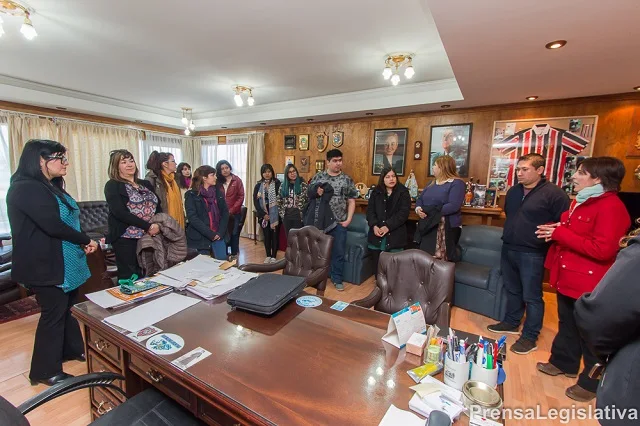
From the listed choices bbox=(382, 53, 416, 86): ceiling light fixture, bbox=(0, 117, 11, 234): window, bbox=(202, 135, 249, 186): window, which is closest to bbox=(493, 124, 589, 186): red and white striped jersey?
bbox=(382, 53, 416, 86): ceiling light fixture

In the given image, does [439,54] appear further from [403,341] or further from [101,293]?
[101,293]

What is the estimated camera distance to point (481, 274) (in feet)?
9.23

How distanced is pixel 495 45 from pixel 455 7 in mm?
623

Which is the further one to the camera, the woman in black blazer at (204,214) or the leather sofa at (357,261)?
the leather sofa at (357,261)

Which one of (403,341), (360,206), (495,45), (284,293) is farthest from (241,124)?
(403,341)

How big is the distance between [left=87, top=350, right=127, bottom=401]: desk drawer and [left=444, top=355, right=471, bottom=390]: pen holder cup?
1.23 m

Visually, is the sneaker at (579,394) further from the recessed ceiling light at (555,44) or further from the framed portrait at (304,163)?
the framed portrait at (304,163)

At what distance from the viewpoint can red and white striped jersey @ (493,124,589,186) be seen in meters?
3.24

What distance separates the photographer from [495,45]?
1891mm

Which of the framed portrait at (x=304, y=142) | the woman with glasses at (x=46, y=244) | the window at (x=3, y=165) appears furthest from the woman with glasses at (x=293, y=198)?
the window at (x=3, y=165)

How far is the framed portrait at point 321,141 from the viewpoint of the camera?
4.94 meters

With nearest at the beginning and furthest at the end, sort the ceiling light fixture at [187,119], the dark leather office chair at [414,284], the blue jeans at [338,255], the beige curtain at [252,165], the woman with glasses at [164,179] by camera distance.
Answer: the dark leather office chair at [414,284] < the woman with glasses at [164,179] < the blue jeans at [338,255] < the ceiling light fixture at [187,119] < the beige curtain at [252,165]

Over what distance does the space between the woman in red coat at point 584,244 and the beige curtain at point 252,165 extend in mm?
4702

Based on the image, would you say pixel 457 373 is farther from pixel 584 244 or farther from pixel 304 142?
pixel 304 142
